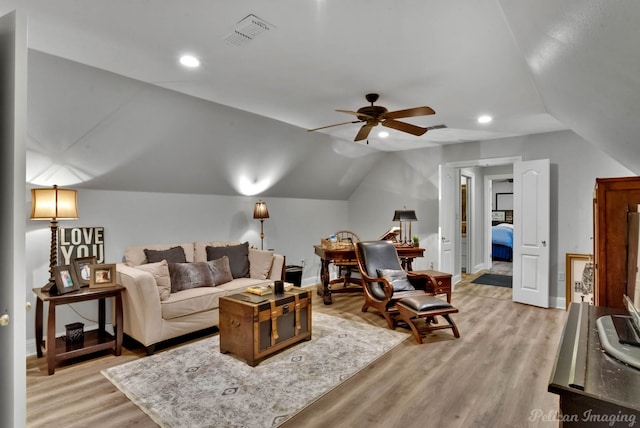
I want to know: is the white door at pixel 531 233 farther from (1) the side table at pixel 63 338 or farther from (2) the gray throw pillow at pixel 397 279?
(1) the side table at pixel 63 338

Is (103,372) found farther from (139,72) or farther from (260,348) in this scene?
(139,72)

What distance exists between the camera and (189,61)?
2.68 metres

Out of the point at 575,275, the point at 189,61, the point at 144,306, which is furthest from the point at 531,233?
the point at 144,306

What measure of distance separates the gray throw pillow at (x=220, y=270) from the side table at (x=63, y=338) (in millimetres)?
994

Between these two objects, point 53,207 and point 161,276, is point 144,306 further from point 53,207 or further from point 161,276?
point 53,207

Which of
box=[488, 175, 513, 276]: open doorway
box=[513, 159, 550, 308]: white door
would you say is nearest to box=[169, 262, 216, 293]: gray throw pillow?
box=[513, 159, 550, 308]: white door

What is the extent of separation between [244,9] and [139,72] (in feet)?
4.69

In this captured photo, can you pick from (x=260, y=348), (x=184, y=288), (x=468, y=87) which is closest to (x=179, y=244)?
(x=184, y=288)

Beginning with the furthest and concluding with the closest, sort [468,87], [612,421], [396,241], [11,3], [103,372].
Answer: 1. [396,241]
2. [468,87]
3. [103,372]
4. [11,3]
5. [612,421]

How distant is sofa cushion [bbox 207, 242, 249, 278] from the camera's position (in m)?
4.35

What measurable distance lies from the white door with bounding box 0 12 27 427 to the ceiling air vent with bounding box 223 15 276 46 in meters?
1.13

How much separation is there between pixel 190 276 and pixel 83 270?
979mm

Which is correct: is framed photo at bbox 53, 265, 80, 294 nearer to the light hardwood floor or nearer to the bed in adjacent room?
the light hardwood floor

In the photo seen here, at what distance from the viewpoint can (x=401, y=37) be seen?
2.28 metres
